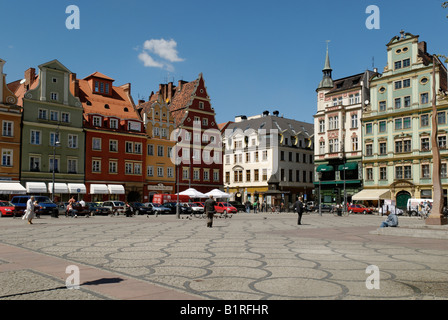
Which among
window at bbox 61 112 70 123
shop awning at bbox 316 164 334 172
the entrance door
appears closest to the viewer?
window at bbox 61 112 70 123

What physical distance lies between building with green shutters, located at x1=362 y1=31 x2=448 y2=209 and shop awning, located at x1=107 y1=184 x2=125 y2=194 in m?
34.3

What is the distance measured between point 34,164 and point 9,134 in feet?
14.4

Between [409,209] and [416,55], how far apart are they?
833 inches

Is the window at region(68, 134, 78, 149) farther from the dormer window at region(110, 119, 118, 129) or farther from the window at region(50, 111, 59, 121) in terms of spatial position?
the dormer window at region(110, 119, 118, 129)

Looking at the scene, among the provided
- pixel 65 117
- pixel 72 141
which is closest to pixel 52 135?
pixel 72 141

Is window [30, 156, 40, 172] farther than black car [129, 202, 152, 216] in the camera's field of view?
Yes

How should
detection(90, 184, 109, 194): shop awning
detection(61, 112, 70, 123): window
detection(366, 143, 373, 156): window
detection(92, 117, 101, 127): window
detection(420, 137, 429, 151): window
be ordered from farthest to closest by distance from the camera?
detection(366, 143, 373, 156): window < detection(92, 117, 101, 127): window < detection(420, 137, 429, 151): window < detection(90, 184, 109, 194): shop awning < detection(61, 112, 70, 123): window

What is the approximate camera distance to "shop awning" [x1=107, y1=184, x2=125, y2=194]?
56594 millimetres

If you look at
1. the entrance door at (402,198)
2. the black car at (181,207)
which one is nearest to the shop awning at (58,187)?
the black car at (181,207)

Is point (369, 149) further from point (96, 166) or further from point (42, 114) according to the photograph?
point (42, 114)

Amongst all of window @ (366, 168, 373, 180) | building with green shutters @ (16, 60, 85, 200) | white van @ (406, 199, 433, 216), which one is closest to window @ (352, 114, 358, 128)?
window @ (366, 168, 373, 180)

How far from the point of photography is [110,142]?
58.5 metres

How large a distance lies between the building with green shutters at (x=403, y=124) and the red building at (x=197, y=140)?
893 inches
